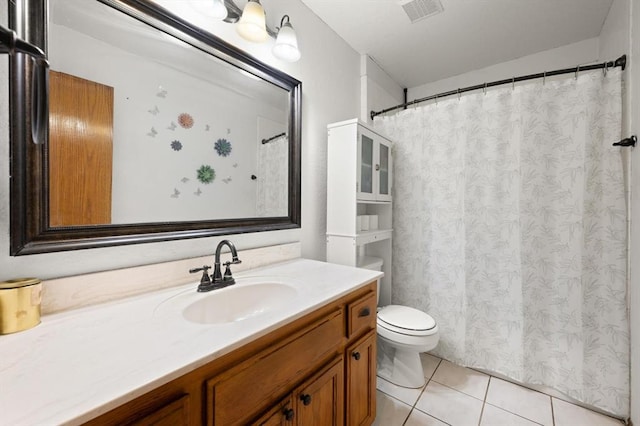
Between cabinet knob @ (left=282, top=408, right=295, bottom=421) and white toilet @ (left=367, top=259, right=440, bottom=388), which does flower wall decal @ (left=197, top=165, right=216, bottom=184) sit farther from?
white toilet @ (left=367, top=259, right=440, bottom=388)

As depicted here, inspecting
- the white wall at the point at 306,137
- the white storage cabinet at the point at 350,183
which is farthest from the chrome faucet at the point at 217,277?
the white storage cabinet at the point at 350,183

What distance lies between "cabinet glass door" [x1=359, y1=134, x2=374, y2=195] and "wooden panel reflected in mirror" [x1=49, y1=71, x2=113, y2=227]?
4.21ft

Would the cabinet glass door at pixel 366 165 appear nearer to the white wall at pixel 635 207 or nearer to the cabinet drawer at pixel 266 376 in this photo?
the cabinet drawer at pixel 266 376

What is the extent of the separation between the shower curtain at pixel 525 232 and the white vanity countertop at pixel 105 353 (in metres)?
1.38

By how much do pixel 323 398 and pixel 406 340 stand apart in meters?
0.82

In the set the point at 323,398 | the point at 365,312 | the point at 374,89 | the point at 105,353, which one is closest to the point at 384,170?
the point at 374,89

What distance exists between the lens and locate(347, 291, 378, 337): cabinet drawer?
42.9 inches

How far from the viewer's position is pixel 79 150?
858 millimetres

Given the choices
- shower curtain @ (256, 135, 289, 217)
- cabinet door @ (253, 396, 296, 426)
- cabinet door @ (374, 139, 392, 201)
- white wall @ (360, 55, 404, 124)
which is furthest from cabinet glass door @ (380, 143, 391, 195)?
cabinet door @ (253, 396, 296, 426)

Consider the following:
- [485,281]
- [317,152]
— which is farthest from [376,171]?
[485,281]

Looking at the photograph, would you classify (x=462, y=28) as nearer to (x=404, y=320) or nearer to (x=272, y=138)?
(x=272, y=138)

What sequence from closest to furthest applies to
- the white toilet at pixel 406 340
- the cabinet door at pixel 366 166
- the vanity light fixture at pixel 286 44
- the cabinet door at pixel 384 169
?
1. the vanity light fixture at pixel 286 44
2. the white toilet at pixel 406 340
3. the cabinet door at pixel 366 166
4. the cabinet door at pixel 384 169

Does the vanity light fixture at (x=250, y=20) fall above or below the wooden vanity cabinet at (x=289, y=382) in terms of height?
above

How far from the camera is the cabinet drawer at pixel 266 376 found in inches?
24.8
